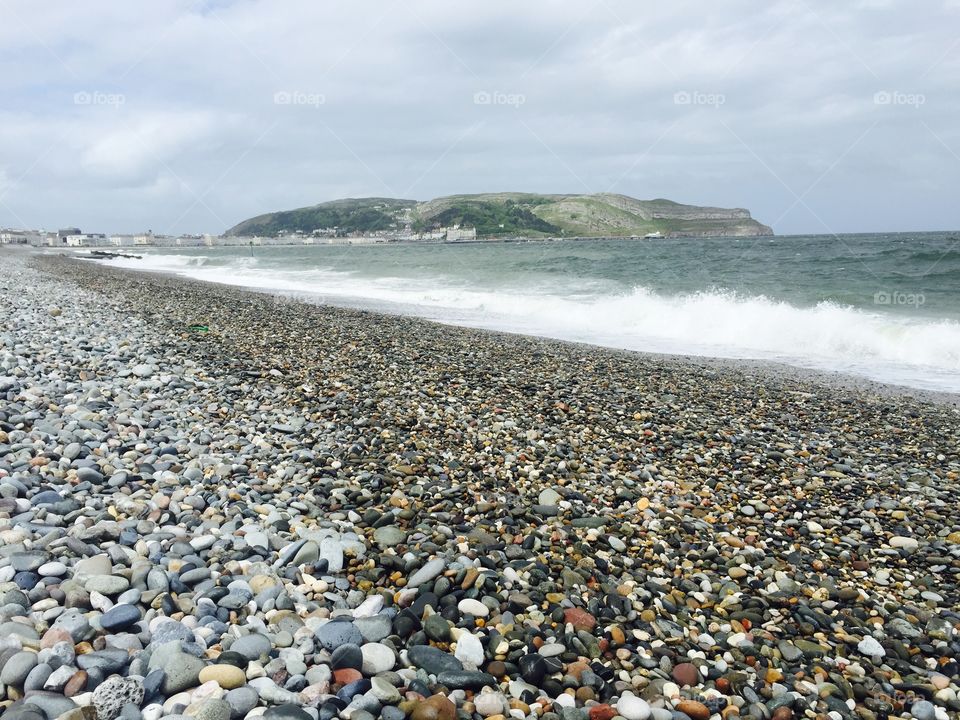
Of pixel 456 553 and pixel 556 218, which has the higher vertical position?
pixel 556 218

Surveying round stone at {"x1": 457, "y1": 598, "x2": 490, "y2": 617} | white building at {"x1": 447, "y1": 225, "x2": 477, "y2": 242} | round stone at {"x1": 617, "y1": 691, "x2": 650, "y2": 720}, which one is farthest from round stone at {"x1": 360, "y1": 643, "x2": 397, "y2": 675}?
white building at {"x1": 447, "y1": 225, "x2": 477, "y2": 242}

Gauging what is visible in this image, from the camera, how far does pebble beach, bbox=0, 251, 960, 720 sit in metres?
3.03

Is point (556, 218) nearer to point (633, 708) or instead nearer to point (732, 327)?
point (732, 327)

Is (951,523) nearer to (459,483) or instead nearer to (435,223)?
(459,483)

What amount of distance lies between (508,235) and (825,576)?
165 m

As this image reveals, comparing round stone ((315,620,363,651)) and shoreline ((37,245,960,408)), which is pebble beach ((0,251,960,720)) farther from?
shoreline ((37,245,960,408))

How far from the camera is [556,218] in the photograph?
18050 centimetres

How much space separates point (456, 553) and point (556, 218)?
18293 centimetres

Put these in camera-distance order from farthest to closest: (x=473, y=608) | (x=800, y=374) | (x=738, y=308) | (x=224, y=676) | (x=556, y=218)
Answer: (x=556, y=218)
(x=738, y=308)
(x=800, y=374)
(x=473, y=608)
(x=224, y=676)

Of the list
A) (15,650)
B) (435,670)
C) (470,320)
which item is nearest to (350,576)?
(435,670)

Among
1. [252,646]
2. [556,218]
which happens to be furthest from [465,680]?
[556,218]

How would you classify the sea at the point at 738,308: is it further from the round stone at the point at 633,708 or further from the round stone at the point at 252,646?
the round stone at the point at 252,646

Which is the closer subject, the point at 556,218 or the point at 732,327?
the point at 732,327

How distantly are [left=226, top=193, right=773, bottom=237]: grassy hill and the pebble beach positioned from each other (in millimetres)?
157930
